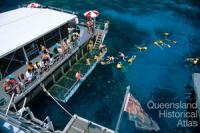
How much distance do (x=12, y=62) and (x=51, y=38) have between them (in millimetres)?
6271

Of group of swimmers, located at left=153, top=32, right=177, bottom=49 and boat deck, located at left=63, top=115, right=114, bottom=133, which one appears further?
group of swimmers, located at left=153, top=32, right=177, bottom=49

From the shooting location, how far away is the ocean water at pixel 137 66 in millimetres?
24859

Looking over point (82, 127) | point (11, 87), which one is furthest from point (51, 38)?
point (82, 127)

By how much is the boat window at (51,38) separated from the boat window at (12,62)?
13.5ft

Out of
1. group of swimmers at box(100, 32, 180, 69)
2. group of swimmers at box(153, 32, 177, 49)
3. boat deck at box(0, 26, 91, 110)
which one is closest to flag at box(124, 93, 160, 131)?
boat deck at box(0, 26, 91, 110)

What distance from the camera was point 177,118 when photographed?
24.4 metres

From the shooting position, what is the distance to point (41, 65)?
83.7 ft

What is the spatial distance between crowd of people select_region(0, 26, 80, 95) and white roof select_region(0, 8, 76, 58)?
252 centimetres

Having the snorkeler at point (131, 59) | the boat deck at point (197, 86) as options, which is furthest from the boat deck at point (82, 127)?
the snorkeler at point (131, 59)

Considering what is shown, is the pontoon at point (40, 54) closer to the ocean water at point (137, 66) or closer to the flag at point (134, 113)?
the ocean water at point (137, 66)

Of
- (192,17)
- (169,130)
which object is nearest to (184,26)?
(192,17)

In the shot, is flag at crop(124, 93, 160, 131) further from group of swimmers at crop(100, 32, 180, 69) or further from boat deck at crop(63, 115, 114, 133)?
group of swimmers at crop(100, 32, 180, 69)

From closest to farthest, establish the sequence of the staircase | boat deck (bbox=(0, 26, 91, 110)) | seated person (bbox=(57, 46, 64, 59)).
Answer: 1. boat deck (bbox=(0, 26, 91, 110))
2. seated person (bbox=(57, 46, 64, 59))
3. the staircase

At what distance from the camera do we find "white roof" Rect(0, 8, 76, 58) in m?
24.2
